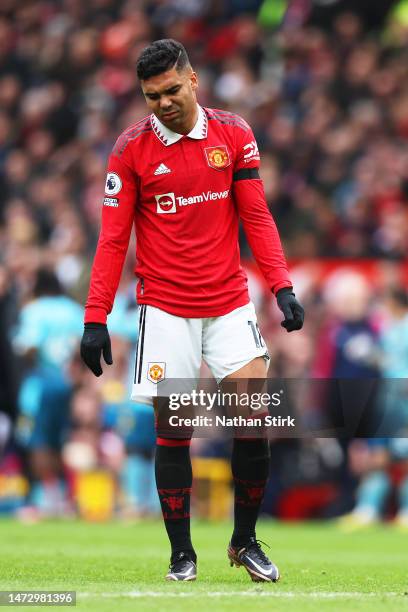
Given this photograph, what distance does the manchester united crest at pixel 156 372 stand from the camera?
6.77 meters

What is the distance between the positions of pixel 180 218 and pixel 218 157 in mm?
343

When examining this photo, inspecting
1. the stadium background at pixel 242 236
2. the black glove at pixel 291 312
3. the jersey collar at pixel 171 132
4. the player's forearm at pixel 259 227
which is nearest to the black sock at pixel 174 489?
the black glove at pixel 291 312

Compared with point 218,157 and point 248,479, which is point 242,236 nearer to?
point 218,157

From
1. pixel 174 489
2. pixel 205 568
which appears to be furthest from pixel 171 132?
pixel 205 568

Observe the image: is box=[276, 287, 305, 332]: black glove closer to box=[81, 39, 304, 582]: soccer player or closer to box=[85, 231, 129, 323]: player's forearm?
box=[81, 39, 304, 582]: soccer player

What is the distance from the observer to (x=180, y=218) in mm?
6809

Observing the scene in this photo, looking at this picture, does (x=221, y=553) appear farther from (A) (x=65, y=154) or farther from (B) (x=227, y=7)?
(B) (x=227, y=7)

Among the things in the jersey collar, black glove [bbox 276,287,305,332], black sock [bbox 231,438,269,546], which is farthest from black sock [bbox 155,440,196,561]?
the jersey collar

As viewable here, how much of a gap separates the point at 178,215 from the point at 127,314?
6963 mm

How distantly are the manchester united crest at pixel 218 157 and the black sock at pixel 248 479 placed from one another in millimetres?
1307

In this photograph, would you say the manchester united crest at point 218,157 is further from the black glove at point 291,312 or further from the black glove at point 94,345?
the black glove at point 94,345

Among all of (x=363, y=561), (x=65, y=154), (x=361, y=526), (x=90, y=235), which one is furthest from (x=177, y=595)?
(x=65, y=154)

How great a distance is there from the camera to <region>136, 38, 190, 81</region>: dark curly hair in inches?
260

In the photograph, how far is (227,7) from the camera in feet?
64.5
